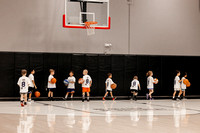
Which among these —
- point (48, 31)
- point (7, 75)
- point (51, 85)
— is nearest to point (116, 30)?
point (48, 31)

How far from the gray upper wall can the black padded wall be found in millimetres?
421

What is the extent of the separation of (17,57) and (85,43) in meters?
4.52

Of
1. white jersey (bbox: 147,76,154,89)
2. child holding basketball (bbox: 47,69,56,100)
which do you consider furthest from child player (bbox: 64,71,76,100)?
white jersey (bbox: 147,76,154,89)

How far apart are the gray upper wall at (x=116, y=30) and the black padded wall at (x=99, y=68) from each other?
42 centimetres

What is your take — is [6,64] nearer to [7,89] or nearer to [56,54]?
[7,89]

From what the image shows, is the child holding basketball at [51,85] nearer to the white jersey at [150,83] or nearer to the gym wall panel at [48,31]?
the gym wall panel at [48,31]

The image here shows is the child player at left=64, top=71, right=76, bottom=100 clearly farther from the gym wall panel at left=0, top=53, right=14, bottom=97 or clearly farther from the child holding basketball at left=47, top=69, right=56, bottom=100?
the gym wall panel at left=0, top=53, right=14, bottom=97

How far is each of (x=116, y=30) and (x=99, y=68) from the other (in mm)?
2845

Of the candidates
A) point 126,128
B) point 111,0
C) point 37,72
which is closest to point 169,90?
point 111,0

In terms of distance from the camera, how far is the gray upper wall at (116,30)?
73.0 feet

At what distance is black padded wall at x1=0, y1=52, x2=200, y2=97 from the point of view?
2197cm

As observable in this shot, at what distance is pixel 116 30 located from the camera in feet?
79.6

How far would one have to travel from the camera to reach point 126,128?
9.23 m

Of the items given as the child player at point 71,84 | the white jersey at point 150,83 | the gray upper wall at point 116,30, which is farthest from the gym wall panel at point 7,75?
the white jersey at point 150,83
